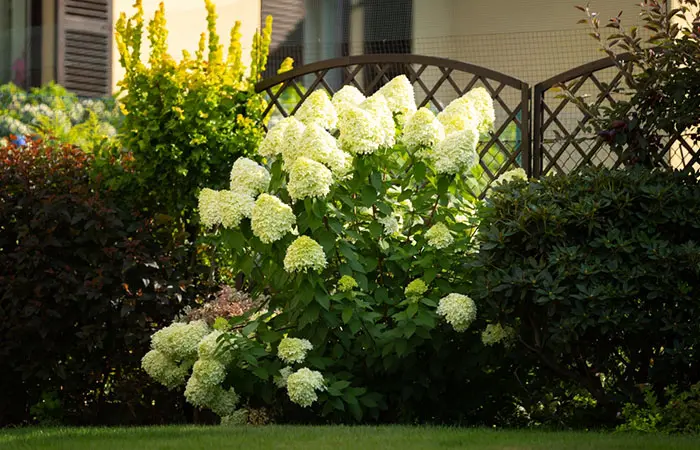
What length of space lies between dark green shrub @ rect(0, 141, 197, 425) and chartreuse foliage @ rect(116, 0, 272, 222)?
1.53ft

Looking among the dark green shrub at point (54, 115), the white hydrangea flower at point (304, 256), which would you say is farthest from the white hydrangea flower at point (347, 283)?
the dark green shrub at point (54, 115)

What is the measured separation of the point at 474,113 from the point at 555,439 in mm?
2244

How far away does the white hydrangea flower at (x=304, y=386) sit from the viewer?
5734 mm

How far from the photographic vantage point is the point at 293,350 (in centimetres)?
584

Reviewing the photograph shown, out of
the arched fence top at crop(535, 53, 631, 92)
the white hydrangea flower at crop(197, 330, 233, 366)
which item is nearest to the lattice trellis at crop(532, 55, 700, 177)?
the arched fence top at crop(535, 53, 631, 92)

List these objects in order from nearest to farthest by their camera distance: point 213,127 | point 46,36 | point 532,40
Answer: point 213,127 → point 532,40 → point 46,36

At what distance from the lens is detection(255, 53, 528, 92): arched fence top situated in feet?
24.2

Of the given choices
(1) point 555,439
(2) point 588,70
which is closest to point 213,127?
(2) point 588,70

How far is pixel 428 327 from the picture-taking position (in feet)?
19.0

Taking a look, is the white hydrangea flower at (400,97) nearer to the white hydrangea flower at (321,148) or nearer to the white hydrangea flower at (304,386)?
the white hydrangea flower at (321,148)

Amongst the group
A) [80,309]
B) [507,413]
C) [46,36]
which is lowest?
[507,413]

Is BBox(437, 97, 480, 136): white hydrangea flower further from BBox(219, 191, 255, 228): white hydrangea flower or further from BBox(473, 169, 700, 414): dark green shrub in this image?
BBox(219, 191, 255, 228): white hydrangea flower

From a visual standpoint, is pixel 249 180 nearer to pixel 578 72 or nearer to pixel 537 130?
pixel 537 130

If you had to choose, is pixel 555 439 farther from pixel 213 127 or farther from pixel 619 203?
pixel 213 127
